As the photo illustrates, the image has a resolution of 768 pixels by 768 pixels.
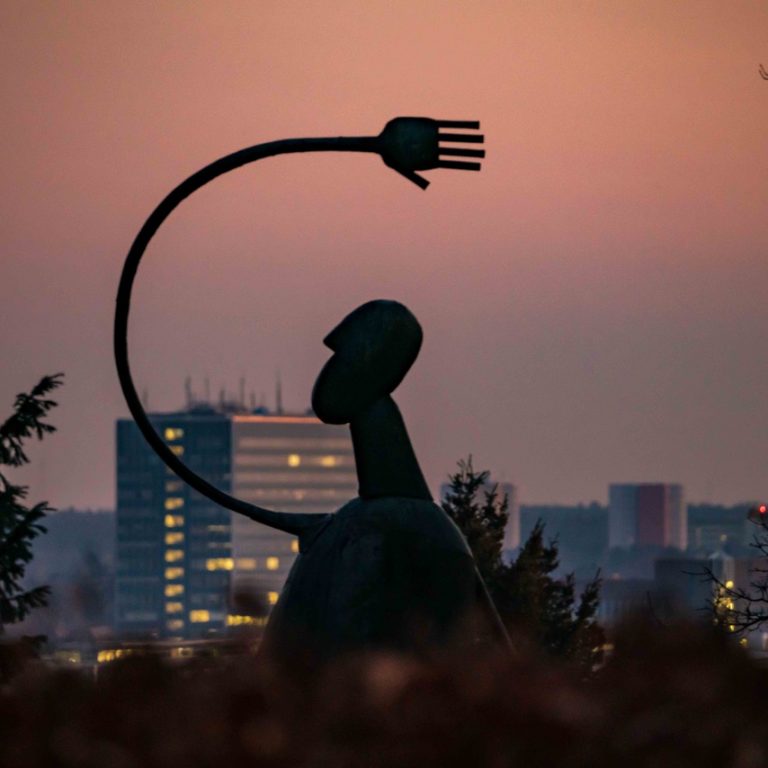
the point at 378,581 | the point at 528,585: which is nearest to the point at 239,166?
the point at 378,581

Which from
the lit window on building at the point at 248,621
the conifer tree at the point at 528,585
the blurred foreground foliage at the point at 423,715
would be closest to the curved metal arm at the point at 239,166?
the lit window on building at the point at 248,621

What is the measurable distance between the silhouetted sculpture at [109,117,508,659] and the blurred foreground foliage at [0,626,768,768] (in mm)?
5463

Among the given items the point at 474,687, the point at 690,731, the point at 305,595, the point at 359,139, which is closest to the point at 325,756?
the point at 474,687

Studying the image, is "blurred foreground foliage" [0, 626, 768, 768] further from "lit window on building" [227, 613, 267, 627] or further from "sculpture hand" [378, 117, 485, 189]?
"sculpture hand" [378, 117, 485, 189]

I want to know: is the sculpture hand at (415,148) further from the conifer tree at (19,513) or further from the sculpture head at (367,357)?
the conifer tree at (19,513)

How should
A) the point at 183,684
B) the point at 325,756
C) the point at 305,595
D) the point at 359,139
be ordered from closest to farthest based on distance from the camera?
the point at 325,756
the point at 183,684
the point at 305,595
the point at 359,139

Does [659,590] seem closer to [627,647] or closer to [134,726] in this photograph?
[627,647]

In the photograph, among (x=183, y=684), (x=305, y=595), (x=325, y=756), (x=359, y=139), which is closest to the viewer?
(x=325, y=756)

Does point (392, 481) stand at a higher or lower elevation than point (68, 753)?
higher

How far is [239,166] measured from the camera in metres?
17.1

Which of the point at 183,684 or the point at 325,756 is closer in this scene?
the point at 325,756

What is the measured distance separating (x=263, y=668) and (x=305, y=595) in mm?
5911

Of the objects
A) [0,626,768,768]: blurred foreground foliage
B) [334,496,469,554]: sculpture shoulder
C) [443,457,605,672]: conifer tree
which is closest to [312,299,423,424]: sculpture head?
[334,496,469,554]: sculpture shoulder

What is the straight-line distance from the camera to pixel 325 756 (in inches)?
317
